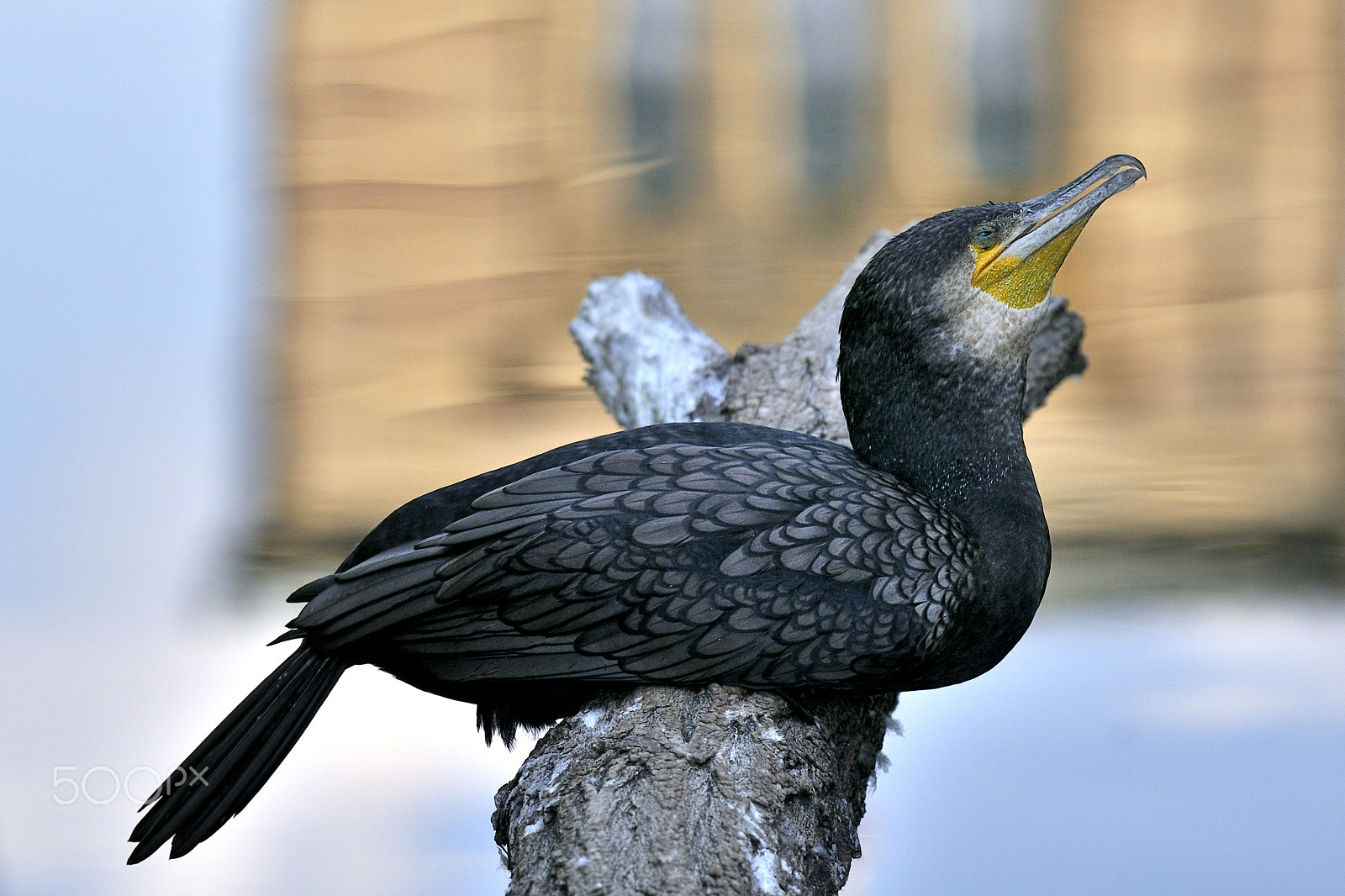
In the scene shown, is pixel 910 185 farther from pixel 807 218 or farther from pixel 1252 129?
pixel 1252 129

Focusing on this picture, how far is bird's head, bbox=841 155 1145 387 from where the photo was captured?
1805 mm

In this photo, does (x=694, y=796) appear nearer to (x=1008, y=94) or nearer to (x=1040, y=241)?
(x=1040, y=241)

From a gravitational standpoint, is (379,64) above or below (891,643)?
above

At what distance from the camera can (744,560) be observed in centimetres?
166

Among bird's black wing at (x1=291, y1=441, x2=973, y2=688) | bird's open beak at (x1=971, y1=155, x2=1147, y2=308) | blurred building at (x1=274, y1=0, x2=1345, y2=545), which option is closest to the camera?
bird's black wing at (x1=291, y1=441, x2=973, y2=688)

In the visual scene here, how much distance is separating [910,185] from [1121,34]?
860 mm

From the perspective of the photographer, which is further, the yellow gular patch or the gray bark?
the yellow gular patch

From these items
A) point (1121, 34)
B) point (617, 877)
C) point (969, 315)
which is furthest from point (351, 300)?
point (617, 877)

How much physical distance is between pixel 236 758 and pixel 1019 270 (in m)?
1.24

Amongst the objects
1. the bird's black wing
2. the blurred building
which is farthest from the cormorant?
the blurred building

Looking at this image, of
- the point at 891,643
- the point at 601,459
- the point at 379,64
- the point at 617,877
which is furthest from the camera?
the point at 379,64

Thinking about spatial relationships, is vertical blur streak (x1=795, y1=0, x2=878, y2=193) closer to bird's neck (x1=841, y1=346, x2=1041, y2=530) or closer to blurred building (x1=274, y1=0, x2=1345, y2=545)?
blurred building (x1=274, y1=0, x2=1345, y2=545)

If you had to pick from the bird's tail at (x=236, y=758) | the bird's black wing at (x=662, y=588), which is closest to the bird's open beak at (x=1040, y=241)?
the bird's black wing at (x=662, y=588)

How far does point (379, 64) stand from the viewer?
167 inches
